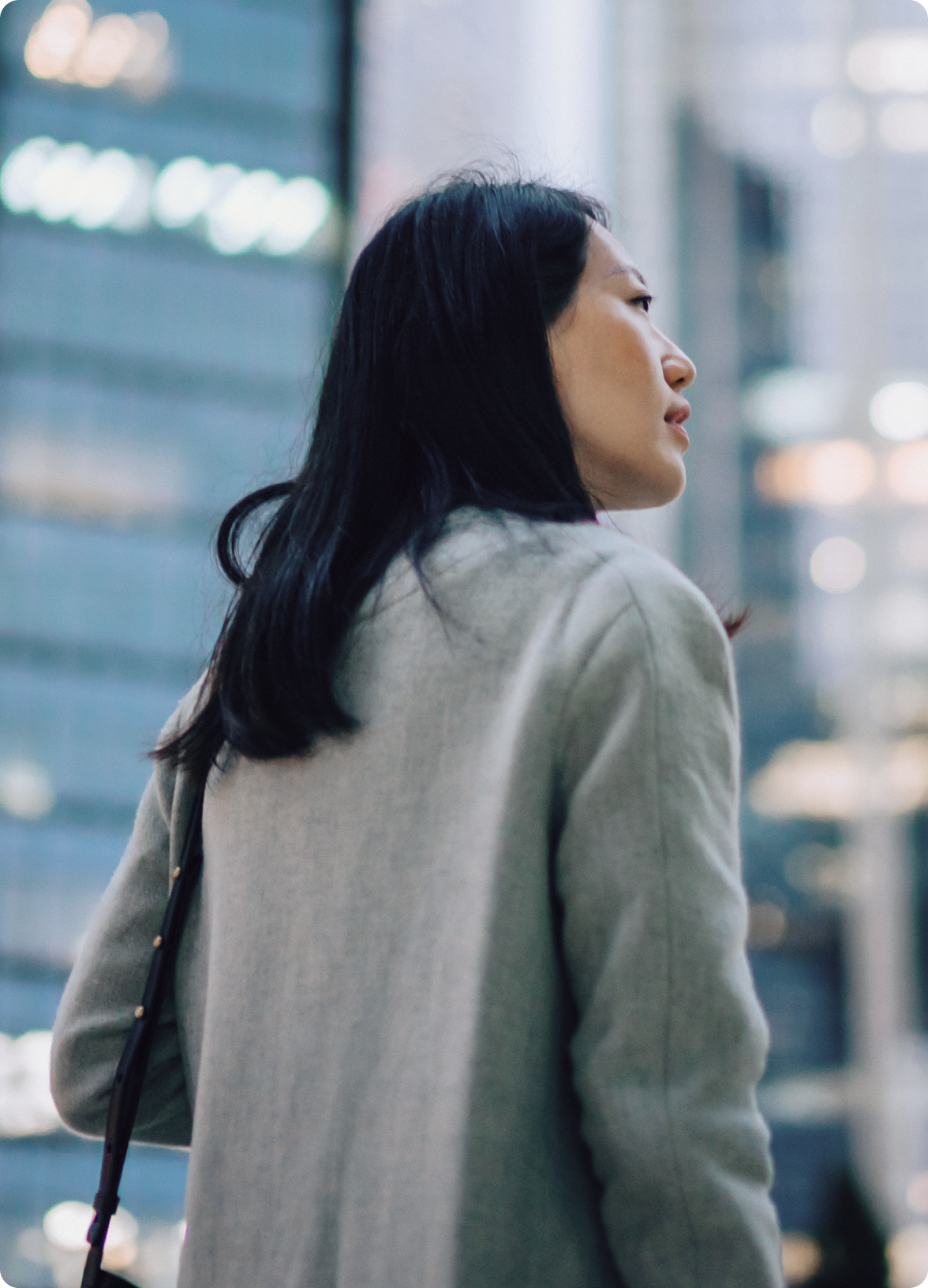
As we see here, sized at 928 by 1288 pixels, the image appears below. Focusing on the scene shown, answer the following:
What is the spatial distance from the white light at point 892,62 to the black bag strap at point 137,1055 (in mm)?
38292

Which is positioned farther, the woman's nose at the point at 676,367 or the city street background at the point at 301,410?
the city street background at the point at 301,410

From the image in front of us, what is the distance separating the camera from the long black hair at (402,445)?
3.62 feet

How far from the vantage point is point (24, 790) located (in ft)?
123

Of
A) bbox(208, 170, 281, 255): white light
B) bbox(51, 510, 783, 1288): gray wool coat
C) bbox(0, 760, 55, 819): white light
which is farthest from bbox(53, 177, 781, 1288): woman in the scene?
bbox(208, 170, 281, 255): white light

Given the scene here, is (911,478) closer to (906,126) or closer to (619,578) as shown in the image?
(906,126)

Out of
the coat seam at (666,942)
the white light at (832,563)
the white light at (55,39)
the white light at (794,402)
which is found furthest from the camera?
the white light at (55,39)

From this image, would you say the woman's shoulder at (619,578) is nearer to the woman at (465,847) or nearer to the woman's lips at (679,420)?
the woman at (465,847)

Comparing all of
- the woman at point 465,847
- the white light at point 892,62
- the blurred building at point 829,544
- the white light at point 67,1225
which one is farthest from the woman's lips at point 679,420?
the white light at point 67,1225

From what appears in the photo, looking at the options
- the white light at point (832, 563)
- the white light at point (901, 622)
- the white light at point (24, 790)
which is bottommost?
the white light at point (24, 790)

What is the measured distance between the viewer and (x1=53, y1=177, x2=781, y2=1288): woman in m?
0.90

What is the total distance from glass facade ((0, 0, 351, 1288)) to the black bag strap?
34.8 metres

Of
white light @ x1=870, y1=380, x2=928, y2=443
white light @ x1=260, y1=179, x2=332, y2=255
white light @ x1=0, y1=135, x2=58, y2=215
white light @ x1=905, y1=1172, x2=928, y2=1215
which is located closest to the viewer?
white light @ x1=905, y1=1172, x2=928, y2=1215

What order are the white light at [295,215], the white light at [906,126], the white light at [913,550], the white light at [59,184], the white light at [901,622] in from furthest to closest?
1. the white light at [295,215]
2. the white light at [59,184]
3. the white light at [906,126]
4. the white light at [913,550]
5. the white light at [901,622]

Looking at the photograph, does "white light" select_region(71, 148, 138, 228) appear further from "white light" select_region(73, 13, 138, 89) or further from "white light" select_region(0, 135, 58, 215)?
"white light" select_region(73, 13, 138, 89)
